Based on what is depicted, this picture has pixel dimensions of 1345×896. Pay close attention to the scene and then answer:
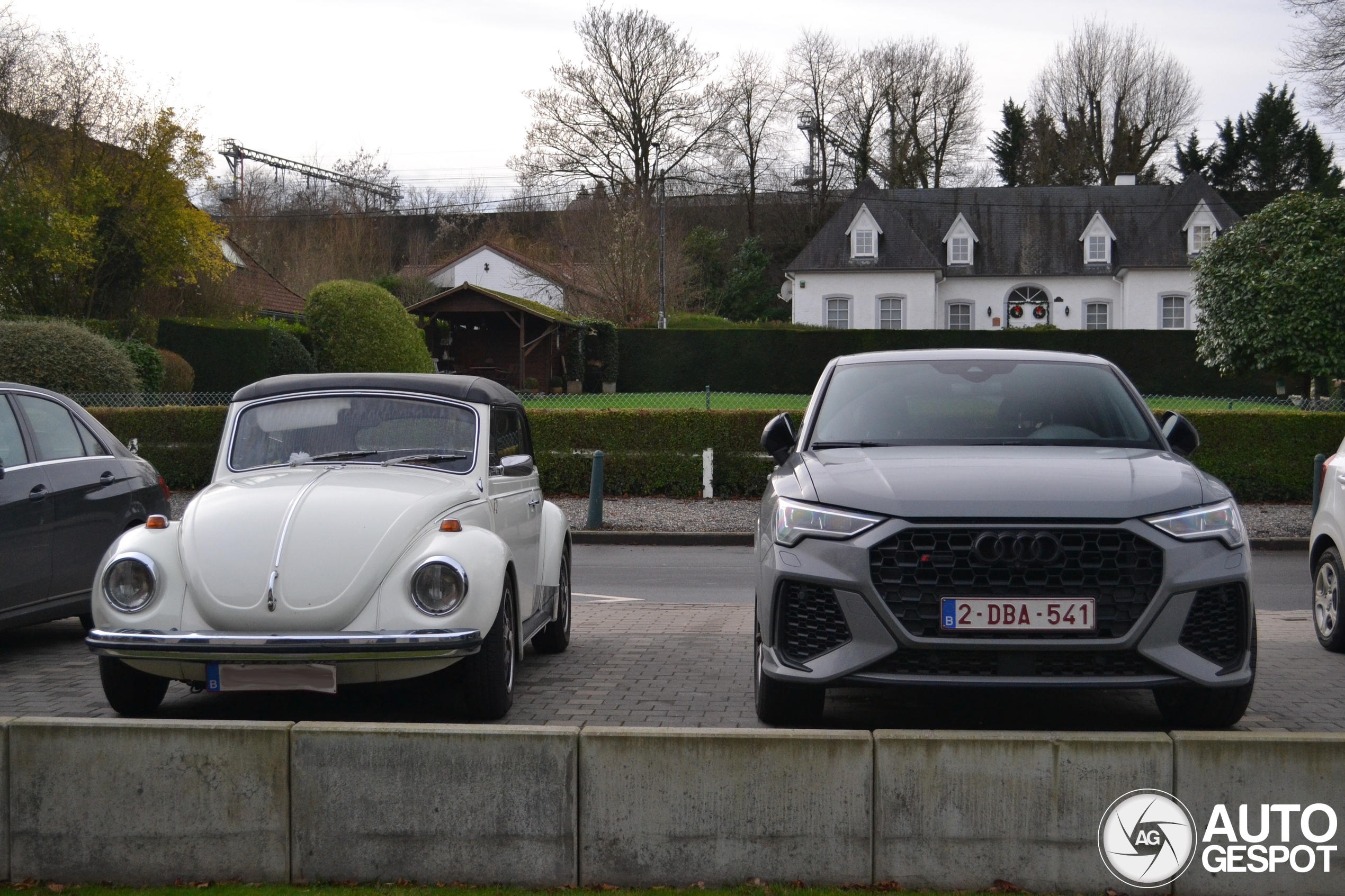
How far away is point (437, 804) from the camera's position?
4012 millimetres

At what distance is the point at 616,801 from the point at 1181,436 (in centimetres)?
360

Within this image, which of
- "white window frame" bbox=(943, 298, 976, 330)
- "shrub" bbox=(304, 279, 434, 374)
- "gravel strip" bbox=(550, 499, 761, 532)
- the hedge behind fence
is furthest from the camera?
"white window frame" bbox=(943, 298, 976, 330)

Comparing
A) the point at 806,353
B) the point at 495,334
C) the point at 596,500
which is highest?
the point at 495,334

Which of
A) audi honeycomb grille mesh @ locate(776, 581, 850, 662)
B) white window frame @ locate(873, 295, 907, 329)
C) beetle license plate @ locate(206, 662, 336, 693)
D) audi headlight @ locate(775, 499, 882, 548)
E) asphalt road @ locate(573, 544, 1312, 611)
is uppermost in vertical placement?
white window frame @ locate(873, 295, 907, 329)

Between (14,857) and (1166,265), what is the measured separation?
5849 cm

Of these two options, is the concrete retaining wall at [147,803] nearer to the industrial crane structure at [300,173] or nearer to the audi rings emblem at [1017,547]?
the audi rings emblem at [1017,547]

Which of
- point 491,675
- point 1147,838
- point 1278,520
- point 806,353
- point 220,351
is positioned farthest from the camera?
point 806,353

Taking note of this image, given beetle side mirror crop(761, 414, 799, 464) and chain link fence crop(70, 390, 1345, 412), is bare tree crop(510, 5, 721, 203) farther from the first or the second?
beetle side mirror crop(761, 414, 799, 464)

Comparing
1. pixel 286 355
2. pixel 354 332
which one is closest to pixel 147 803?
pixel 286 355

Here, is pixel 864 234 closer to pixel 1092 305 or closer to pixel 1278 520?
pixel 1092 305

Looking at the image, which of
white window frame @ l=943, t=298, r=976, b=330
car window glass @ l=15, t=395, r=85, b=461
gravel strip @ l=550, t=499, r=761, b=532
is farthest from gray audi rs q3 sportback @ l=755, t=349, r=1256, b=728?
white window frame @ l=943, t=298, r=976, b=330

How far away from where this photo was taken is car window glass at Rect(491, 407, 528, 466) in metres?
6.78

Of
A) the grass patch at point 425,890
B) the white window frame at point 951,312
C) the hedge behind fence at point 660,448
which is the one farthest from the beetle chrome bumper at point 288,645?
the white window frame at point 951,312

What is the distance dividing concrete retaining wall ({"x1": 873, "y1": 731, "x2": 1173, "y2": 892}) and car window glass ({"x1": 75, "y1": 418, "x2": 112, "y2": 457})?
6.31 meters
